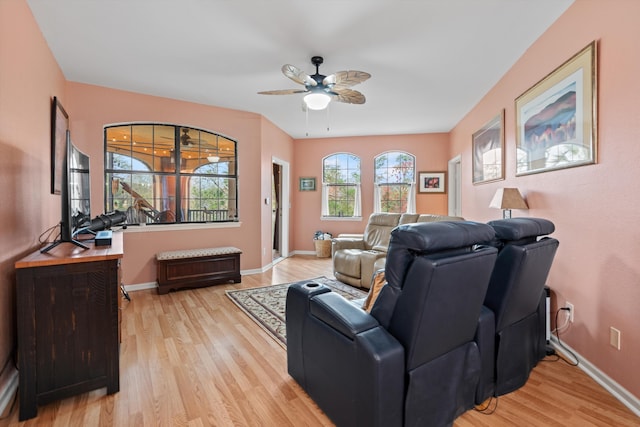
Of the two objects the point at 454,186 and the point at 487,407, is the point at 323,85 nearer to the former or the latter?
the point at 487,407

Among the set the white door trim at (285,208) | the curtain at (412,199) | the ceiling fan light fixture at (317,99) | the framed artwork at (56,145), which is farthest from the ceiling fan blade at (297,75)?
the curtain at (412,199)

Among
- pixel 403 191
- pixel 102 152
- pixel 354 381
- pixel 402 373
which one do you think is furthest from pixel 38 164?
pixel 403 191

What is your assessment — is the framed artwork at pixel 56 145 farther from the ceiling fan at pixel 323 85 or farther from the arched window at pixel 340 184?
the arched window at pixel 340 184

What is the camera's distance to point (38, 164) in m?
2.46

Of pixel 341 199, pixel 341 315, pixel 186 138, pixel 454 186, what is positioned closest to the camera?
pixel 341 315

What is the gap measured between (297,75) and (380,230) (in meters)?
2.83

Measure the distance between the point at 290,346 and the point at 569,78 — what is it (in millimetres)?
2767

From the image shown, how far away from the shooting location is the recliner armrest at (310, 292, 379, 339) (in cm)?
134

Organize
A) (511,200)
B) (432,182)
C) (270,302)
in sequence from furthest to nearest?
1. (432,182)
2. (270,302)
3. (511,200)

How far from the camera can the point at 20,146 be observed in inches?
81.8

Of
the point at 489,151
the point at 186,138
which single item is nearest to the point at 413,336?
the point at 489,151

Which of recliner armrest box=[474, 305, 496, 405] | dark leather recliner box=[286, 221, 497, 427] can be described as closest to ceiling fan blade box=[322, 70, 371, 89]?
dark leather recliner box=[286, 221, 497, 427]

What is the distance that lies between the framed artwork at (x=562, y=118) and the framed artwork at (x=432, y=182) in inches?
128

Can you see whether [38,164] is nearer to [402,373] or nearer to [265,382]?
[265,382]
